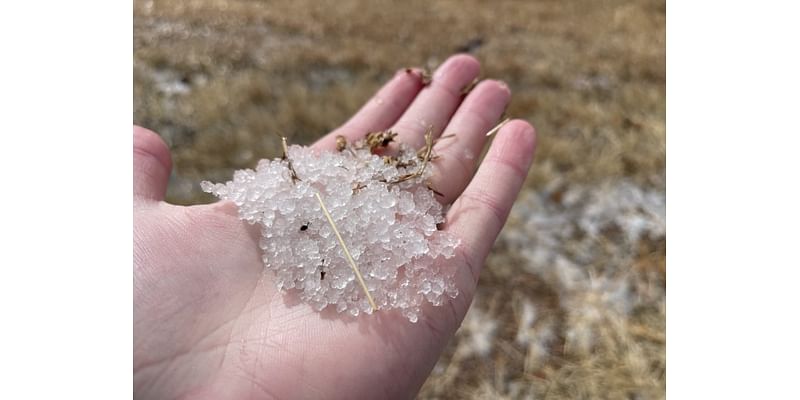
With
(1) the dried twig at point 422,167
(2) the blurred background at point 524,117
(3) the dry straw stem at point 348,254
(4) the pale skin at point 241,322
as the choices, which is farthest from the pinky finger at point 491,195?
(2) the blurred background at point 524,117

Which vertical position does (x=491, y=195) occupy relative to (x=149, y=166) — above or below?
below

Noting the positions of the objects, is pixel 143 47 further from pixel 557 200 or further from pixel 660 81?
A: pixel 660 81

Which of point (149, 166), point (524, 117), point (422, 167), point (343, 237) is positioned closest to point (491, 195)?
point (422, 167)

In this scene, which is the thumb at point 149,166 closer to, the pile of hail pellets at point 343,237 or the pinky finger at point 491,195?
the pile of hail pellets at point 343,237

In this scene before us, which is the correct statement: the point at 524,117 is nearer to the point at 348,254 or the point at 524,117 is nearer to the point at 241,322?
the point at 348,254

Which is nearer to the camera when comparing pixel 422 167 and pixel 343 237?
pixel 343 237

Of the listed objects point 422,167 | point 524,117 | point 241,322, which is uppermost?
point 422,167

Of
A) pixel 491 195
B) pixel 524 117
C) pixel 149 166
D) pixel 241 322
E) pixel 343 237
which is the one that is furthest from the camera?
pixel 524 117

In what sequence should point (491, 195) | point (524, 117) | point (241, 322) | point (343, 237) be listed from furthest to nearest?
1. point (524, 117)
2. point (491, 195)
3. point (343, 237)
4. point (241, 322)
